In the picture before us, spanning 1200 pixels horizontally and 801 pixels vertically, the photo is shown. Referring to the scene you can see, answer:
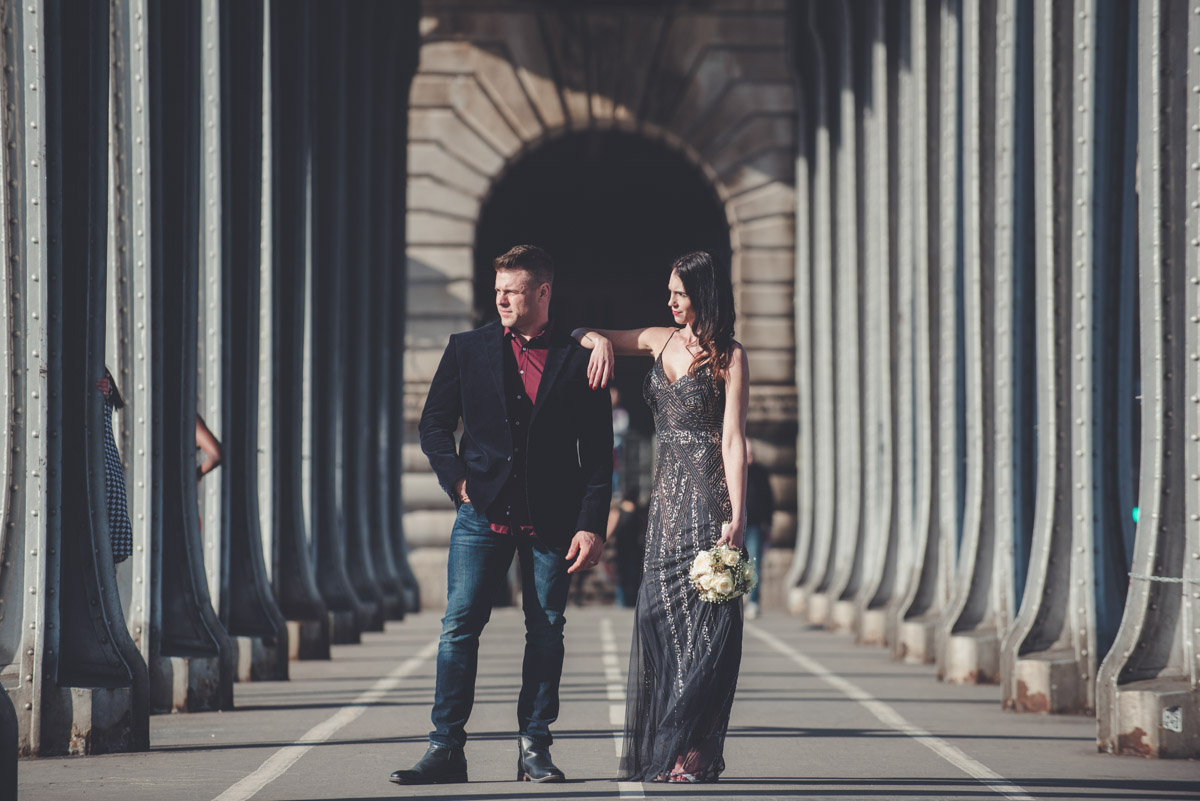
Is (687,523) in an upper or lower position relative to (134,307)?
lower

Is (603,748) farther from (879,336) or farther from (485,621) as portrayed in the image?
(879,336)

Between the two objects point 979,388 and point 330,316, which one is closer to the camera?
point 979,388

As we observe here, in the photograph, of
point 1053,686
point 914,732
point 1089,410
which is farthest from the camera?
point 1089,410

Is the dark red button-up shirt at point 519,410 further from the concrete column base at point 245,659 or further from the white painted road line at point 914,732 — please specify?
the concrete column base at point 245,659

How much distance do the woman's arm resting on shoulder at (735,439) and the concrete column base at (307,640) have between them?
799 centimetres

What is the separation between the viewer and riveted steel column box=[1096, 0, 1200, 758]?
8875mm

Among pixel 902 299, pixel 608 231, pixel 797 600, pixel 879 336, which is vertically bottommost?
pixel 797 600

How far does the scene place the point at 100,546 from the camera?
881 centimetres

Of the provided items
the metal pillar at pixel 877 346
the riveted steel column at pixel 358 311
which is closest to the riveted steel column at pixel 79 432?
the metal pillar at pixel 877 346

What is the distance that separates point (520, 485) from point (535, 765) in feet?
3.54

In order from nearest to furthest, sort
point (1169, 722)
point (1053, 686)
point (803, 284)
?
point (1169, 722) < point (1053, 686) < point (803, 284)

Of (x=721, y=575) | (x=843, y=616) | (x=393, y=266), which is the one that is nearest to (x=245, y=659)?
(x=721, y=575)

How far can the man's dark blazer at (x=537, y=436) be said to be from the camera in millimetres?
7516

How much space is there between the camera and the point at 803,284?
2672 cm
